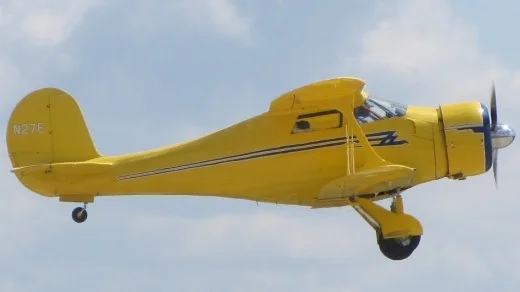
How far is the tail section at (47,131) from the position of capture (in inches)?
632

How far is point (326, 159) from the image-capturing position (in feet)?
47.3

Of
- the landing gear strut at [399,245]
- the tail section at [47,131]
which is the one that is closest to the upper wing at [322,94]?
the landing gear strut at [399,245]

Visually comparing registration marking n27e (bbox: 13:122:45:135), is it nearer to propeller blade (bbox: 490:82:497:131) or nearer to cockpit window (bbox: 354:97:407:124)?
cockpit window (bbox: 354:97:407:124)

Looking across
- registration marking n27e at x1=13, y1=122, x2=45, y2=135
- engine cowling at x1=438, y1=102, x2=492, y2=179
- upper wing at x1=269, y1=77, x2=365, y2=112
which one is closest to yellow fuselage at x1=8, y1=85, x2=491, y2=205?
engine cowling at x1=438, y1=102, x2=492, y2=179

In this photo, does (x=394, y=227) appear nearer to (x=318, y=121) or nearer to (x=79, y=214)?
(x=318, y=121)

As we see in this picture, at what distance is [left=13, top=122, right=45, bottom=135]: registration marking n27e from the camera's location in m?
16.2

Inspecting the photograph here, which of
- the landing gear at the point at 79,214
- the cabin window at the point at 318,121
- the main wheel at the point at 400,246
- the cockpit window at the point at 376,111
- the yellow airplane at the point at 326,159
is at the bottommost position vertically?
the main wheel at the point at 400,246

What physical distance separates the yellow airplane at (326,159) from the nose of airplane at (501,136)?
0.02 m

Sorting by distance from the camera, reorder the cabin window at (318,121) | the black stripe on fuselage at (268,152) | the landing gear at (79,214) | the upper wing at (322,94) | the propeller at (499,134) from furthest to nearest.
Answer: the landing gear at (79,214), the propeller at (499,134), the black stripe on fuselage at (268,152), the cabin window at (318,121), the upper wing at (322,94)

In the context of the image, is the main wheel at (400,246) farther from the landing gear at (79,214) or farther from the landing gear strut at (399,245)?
the landing gear at (79,214)

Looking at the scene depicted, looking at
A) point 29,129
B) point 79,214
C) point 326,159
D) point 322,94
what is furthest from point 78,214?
point 322,94

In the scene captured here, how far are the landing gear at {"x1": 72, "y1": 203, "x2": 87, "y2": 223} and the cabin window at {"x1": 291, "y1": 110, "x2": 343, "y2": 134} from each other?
12.9ft

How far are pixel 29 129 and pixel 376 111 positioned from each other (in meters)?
6.11

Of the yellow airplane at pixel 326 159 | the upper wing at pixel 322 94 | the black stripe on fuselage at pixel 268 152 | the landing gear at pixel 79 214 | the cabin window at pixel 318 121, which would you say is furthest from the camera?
the landing gear at pixel 79 214
